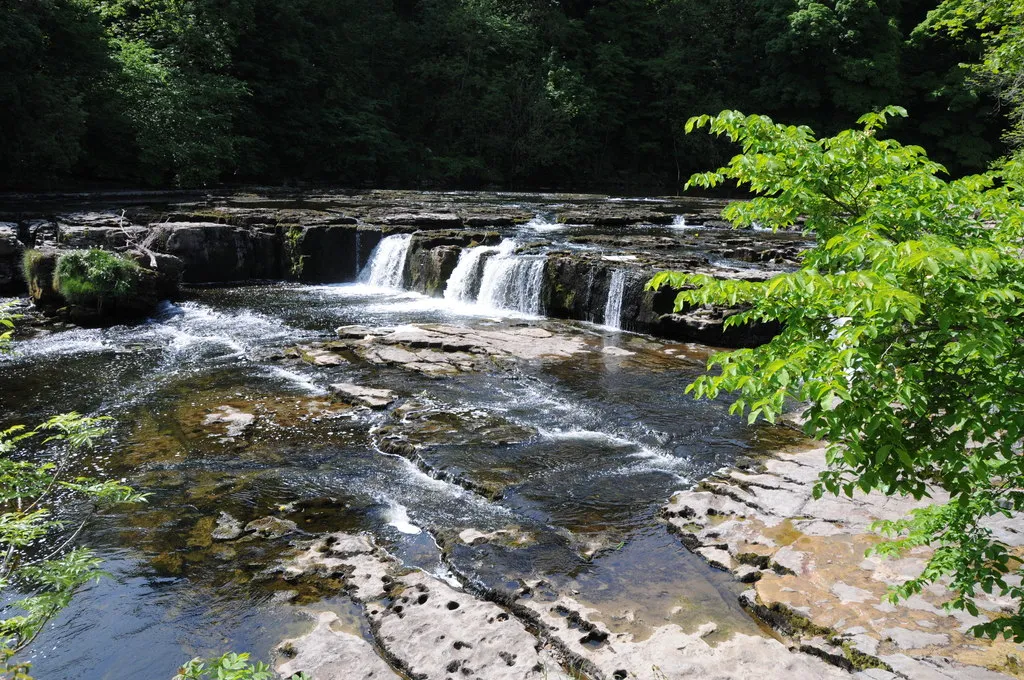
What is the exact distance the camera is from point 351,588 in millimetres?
4832

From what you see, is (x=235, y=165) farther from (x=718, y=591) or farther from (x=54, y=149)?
(x=718, y=591)

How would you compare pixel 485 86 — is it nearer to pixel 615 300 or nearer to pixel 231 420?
pixel 615 300

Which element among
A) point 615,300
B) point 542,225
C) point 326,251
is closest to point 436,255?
point 326,251

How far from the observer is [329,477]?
21.7ft

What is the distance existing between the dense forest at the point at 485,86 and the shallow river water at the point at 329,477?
52.0 ft

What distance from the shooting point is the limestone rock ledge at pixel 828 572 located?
3.93 meters

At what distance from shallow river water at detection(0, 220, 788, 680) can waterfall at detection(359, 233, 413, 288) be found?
176 inches

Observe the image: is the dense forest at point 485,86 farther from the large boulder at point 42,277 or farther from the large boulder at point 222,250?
the large boulder at point 42,277

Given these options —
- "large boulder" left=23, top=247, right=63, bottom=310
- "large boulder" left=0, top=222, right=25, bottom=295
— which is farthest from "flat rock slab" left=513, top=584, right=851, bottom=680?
"large boulder" left=0, top=222, right=25, bottom=295

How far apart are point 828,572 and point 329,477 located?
4157 millimetres

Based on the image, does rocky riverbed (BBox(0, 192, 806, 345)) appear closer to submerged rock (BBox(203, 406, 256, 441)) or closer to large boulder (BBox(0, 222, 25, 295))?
large boulder (BBox(0, 222, 25, 295))

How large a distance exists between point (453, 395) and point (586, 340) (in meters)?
3.28

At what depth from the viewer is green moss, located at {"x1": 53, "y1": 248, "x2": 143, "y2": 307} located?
12375mm

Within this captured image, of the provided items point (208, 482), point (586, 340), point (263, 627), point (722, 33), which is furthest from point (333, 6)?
point (263, 627)
